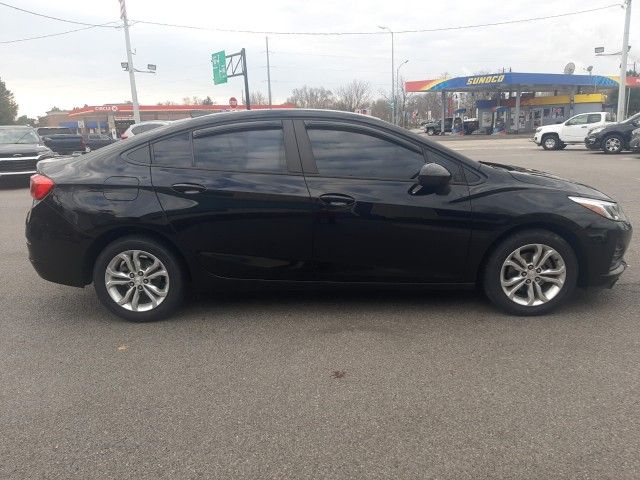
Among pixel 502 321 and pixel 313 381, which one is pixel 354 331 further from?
pixel 502 321

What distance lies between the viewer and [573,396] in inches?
119

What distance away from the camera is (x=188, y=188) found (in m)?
4.08

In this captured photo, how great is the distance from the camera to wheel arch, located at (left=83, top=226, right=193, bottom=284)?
4.15 m

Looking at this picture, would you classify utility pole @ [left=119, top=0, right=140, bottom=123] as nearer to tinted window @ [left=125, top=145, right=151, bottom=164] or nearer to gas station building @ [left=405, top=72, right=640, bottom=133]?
gas station building @ [left=405, top=72, right=640, bottom=133]

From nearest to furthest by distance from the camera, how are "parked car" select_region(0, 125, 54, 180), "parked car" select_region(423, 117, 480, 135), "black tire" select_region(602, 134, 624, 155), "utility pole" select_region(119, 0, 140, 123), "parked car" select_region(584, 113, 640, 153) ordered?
1. "parked car" select_region(0, 125, 54, 180)
2. "parked car" select_region(584, 113, 640, 153)
3. "black tire" select_region(602, 134, 624, 155)
4. "utility pole" select_region(119, 0, 140, 123)
5. "parked car" select_region(423, 117, 480, 135)

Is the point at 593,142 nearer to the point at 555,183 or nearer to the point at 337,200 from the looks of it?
the point at 555,183

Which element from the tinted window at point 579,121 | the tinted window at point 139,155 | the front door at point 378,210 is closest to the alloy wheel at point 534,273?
the front door at point 378,210

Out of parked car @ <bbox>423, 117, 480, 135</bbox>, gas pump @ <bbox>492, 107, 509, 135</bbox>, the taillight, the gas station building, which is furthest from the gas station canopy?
the taillight

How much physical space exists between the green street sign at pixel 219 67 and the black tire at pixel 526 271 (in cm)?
3538

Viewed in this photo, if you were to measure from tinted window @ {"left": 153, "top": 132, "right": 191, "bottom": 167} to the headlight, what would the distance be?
305 centimetres

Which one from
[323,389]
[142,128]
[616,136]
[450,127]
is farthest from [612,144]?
[450,127]

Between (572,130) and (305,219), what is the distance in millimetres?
24376

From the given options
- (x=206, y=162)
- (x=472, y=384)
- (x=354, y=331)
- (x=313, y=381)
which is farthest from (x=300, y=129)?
(x=472, y=384)

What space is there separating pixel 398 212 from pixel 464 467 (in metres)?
2.04
